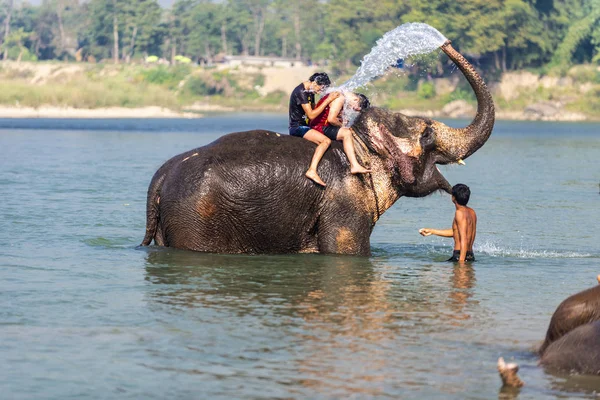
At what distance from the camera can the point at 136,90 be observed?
327 ft

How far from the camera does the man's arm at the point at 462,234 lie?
44.3 ft

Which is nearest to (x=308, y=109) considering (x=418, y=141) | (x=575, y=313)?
(x=418, y=141)

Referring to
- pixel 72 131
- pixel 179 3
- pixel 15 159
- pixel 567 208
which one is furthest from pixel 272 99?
pixel 567 208

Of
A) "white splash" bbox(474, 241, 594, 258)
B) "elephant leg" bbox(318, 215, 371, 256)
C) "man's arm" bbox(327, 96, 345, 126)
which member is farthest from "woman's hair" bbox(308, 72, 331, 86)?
"white splash" bbox(474, 241, 594, 258)

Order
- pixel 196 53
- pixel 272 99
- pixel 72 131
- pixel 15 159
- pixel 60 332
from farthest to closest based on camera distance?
1. pixel 196 53
2. pixel 272 99
3. pixel 72 131
4. pixel 15 159
5. pixel 60 332

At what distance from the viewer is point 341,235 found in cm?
1316

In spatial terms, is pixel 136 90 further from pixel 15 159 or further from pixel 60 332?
pixel 60 332

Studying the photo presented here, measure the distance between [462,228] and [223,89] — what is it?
12541cm

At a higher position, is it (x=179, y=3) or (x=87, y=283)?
(x=179, y=3)

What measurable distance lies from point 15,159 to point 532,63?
7827cm

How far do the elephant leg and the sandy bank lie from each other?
3055 inches

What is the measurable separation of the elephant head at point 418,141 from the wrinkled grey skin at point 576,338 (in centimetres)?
460

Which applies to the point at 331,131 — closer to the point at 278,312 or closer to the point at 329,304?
the point at 329,304

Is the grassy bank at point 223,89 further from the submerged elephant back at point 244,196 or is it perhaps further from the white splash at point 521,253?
the submerged elephant back at point 244,196
